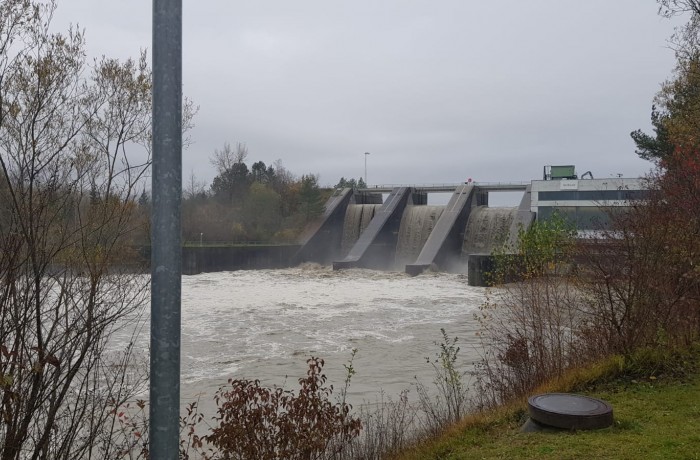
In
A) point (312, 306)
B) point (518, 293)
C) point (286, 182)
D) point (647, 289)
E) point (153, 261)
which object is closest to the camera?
point (153, 261)

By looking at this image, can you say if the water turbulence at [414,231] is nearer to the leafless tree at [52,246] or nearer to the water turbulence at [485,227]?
the water turbulence at [485,227]

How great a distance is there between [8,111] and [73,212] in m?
0.88

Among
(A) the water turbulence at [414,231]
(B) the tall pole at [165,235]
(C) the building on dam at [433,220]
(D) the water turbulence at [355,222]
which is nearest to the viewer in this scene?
(B) the tall pole at [165,235]

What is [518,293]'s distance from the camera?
829cm

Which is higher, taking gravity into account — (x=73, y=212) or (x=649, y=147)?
(x=649, y=147)

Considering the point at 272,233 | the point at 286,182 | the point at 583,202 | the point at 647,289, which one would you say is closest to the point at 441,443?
the point at 647,289

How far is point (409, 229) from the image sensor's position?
119ft

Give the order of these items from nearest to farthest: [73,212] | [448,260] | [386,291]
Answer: [73,212] → [386,291] → [448,260]

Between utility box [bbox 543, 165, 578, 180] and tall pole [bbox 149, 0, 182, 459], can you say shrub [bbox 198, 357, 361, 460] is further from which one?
utility box [bbox 543, 165, 578, 180]

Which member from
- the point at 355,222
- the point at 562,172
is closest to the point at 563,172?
the point at 562,172

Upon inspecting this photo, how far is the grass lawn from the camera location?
159 inches

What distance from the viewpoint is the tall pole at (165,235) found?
81.8 inches

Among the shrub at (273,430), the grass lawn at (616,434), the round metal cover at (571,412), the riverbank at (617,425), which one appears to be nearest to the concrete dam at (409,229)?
the riverbank at (617,425)

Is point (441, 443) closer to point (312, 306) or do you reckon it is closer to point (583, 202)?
point (312, 306)
